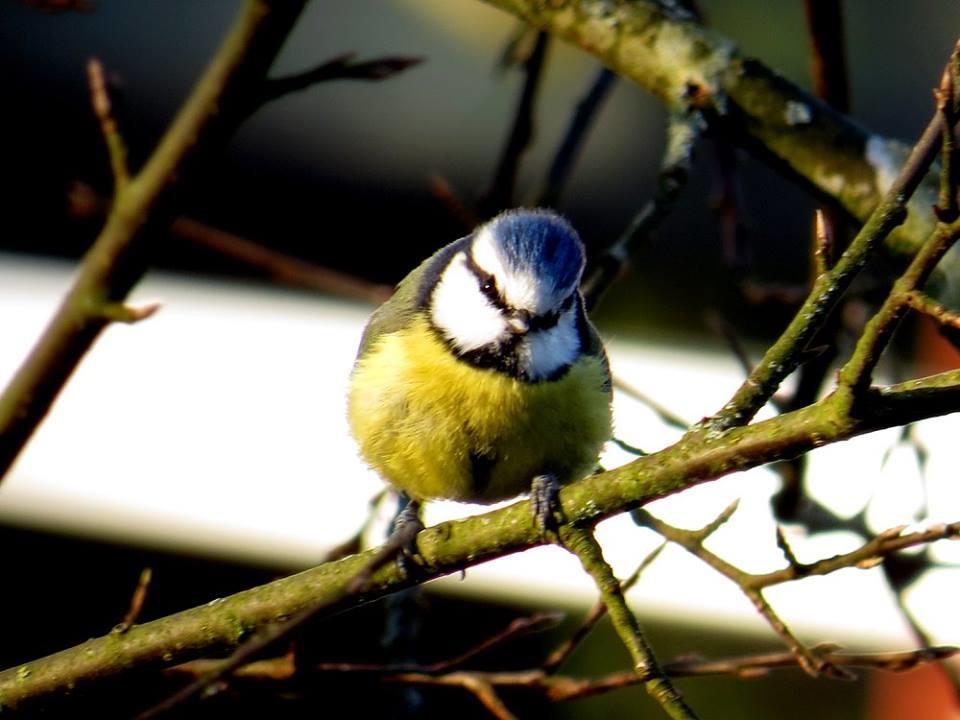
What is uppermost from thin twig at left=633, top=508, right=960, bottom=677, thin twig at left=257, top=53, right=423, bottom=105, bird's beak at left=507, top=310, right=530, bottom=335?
thin twig at left=257, top=53, right=423, bottom=105

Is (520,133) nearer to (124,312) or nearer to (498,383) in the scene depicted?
(498,383)

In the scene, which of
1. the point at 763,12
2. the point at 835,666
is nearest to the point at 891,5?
the point at 763,12

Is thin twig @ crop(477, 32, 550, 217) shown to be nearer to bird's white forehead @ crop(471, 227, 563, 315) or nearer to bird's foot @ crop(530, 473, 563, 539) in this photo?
bird's white forehead @ crop(471, 227, 563, 315)

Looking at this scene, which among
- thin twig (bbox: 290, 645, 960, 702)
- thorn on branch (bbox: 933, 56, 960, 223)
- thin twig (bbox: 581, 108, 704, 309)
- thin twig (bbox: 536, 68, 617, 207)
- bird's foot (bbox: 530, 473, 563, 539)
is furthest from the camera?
thin twig (bbox: 536, 68, 617, 207)

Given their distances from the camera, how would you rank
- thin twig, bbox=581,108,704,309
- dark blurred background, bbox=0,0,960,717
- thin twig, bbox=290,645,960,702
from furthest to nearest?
dark blurred background, bbox=0,0,960,717 → thin twig, bbox=581,108,704,309 → thin twig, bbox=290,645,960,702

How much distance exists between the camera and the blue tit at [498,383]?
4.89ft

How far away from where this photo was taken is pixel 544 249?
1468 millimetres

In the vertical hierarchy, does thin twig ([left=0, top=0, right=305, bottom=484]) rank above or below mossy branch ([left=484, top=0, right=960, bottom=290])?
below

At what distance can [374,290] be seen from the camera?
1.84 meters

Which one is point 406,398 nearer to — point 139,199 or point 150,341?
point 139,199

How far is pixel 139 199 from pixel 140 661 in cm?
63

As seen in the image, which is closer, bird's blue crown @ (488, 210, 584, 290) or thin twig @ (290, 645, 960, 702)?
thin twig @ (290, 645, 960, 702)

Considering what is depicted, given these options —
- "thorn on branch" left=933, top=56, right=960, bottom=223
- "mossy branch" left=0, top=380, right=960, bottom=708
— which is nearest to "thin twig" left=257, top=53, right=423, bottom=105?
"mossy branch" left=0, top=380, right=960, bottom=708

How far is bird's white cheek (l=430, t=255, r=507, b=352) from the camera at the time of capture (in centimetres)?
155
